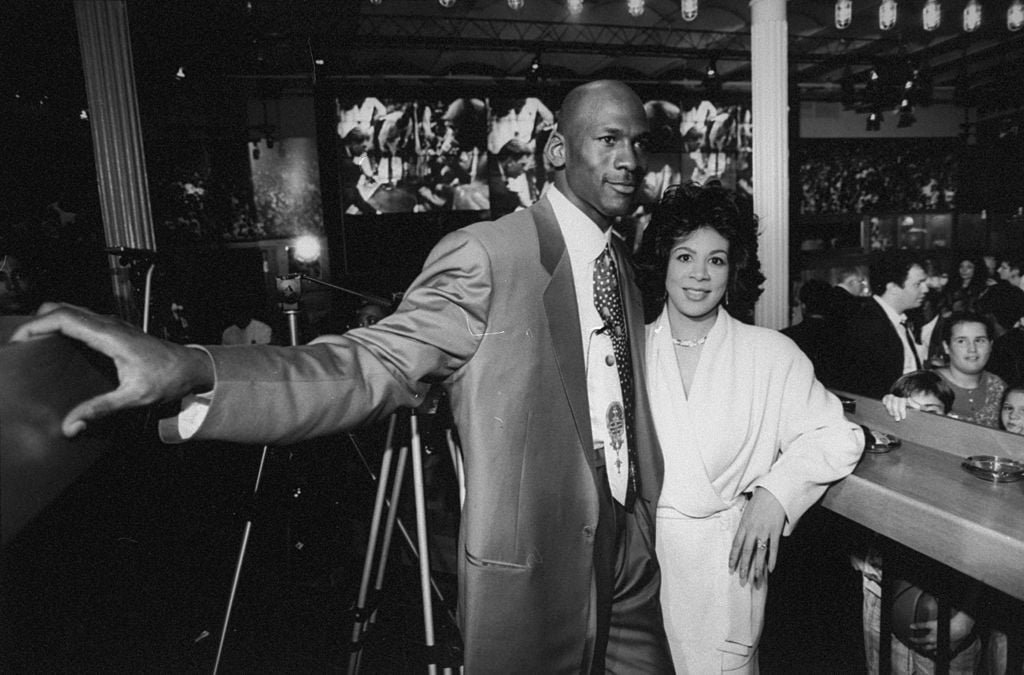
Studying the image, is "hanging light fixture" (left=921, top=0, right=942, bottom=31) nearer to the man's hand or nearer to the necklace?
the necklace

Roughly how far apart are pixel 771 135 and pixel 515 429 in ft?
11.2

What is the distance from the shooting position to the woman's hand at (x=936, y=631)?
1.83m

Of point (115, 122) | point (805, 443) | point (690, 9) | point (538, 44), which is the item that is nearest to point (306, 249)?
point (538, 44)

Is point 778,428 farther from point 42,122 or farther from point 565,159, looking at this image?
point 42,122

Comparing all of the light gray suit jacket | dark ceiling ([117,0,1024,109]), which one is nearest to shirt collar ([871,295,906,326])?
the light gray suit jacket

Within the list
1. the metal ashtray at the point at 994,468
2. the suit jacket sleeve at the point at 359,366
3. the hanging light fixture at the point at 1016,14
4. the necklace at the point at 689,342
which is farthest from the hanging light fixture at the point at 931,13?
the suit jacket sleeve at the point at 359,366

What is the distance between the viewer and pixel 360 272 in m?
10.4

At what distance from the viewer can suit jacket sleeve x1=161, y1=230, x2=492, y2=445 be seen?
898 millimetres

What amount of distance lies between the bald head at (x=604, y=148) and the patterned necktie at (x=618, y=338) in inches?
5.6

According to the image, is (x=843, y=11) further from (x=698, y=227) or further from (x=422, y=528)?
(x=422, y=528)

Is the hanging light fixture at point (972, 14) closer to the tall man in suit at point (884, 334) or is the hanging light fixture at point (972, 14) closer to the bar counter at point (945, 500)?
the tall man in suit at point (884, 334)

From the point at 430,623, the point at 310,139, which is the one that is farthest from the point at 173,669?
the point at 310,139

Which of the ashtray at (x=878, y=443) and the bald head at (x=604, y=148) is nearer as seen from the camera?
the bald head at (x=604, y=148)

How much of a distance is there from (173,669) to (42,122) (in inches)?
293
